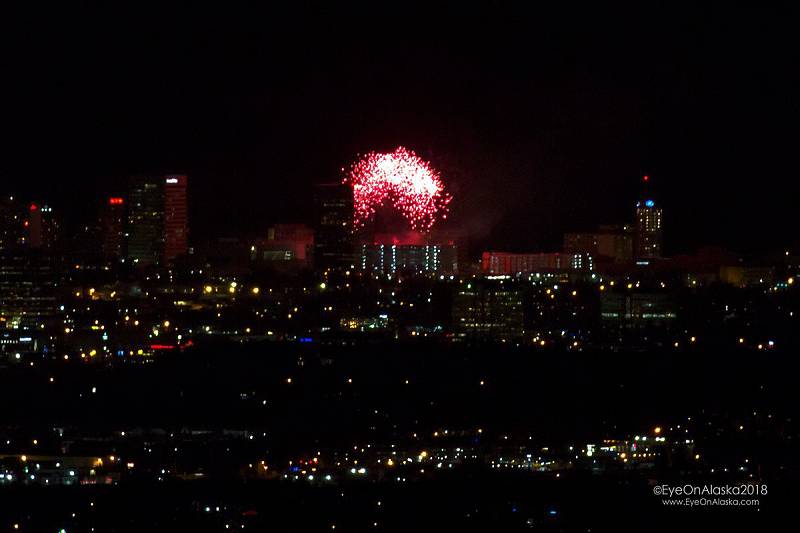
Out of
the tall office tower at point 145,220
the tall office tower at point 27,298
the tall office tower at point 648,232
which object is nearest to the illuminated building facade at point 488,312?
the tall office tower at point 27,298

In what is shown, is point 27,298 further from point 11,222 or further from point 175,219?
point 175,219

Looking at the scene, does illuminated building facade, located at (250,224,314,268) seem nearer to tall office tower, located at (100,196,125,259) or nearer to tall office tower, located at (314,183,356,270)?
tall office tower, located at (314,183,356,270)

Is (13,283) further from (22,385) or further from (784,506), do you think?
(784,506)

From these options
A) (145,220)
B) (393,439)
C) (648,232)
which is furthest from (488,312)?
(145,220)

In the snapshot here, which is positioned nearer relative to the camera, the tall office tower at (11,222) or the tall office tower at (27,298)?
the tall office tower at (27,298)

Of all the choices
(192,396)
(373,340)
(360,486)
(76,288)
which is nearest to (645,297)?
(373,340)

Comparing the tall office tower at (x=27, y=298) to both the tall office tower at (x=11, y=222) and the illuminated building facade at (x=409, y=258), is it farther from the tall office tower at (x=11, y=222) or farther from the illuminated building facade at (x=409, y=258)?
the illuminated building facade at (x=409, y=258)

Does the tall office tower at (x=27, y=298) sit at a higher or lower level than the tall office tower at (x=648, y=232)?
lower
